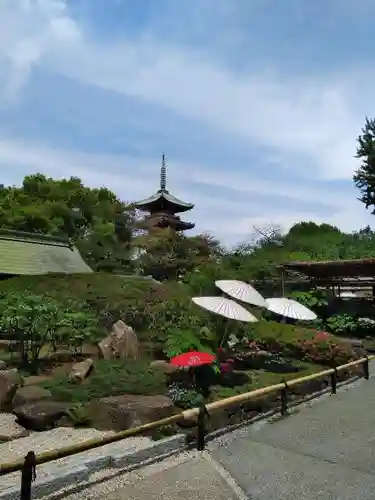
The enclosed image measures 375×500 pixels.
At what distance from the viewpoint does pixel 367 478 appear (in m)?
4.62

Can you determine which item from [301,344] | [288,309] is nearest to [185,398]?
[288,309]

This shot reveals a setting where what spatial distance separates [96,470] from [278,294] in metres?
17.6

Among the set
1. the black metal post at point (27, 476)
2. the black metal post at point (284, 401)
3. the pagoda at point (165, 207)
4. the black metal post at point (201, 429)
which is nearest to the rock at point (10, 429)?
the black metal post at point (27, 476)

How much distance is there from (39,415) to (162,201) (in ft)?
133

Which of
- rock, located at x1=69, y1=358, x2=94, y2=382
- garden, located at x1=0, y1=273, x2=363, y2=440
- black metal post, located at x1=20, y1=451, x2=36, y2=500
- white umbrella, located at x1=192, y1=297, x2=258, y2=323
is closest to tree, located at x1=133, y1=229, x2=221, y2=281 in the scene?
garden, located at x1=0, y1=273, x2=363, y2=440

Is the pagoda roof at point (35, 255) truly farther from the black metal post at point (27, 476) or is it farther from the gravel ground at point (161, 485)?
the black metal post at point (27, 476)

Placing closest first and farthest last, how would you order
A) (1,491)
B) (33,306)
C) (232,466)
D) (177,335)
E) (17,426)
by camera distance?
(1,491)
(232,466)
(17,426)
(177,335)
(33,306)

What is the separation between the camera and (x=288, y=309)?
11500 mm

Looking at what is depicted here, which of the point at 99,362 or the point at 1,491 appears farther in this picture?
the point at 99,362

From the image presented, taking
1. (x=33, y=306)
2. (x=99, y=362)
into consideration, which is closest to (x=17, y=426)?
(x=99, y=362)

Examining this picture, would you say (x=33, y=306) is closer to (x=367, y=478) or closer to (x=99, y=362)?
(x=99, y=362)

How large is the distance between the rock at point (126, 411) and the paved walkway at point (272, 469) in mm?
829

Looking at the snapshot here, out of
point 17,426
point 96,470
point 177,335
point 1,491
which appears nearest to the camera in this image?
point 1,491

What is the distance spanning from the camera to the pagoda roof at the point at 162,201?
45656mm
